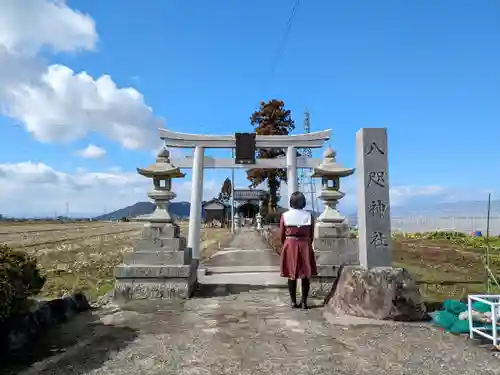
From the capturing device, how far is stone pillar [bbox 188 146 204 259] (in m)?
11.0

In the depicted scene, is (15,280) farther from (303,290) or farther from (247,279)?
(247,279)

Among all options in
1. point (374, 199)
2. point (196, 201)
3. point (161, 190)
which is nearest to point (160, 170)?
point (161, 190)

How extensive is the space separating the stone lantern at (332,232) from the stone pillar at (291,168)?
8.51ft

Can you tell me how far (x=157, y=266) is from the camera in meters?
7.72

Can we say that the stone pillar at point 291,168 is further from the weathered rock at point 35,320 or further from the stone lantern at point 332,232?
the weathered rock at point 35,320

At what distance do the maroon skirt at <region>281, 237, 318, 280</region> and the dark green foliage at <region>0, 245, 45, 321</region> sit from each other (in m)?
3.59

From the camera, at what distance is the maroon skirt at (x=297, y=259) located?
21.3 feet

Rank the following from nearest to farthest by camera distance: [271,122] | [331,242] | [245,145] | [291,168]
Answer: [331,242] < [245,145] < [291,168] < [271,122]

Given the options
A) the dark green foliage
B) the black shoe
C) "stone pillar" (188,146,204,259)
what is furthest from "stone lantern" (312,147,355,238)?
the dark green foliage

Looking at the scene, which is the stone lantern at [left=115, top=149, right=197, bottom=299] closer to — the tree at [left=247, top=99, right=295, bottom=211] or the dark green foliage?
the dark green foliage

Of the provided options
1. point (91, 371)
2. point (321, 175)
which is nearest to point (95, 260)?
point (321, 175)

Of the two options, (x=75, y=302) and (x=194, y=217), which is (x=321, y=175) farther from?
(x=75, y=302)

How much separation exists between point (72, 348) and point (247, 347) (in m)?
1.98

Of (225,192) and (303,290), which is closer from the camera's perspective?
(303,290)
